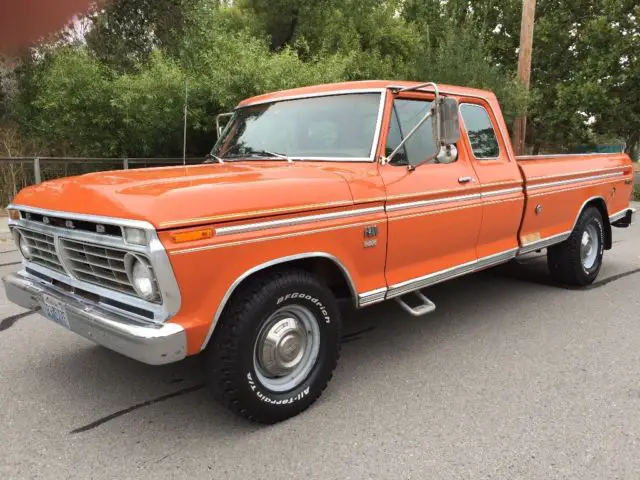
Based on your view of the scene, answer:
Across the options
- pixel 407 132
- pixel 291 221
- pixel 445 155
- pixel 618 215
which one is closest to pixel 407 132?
pixel 407 132

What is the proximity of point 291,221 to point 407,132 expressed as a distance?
137 cm

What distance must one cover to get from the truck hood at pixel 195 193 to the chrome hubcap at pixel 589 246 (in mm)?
3671

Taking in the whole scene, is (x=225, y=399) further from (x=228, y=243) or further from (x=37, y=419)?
(x=37, y=419)

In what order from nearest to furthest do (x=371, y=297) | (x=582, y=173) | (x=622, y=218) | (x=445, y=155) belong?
1. (x=371, y=297)
2. (x=445, y=155)
3. (x=582, y=173)
4. (x=622, y=218)

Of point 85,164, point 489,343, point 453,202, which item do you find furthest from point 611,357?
point 85,164

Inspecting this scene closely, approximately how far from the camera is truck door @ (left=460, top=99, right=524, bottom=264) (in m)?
4.46

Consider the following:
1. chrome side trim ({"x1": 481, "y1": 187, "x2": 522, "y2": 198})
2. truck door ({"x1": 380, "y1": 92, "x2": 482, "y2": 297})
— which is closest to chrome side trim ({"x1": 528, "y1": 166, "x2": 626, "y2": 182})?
chrome side trim ({"x1": 481, "y1": 187, "x2": 522, "y2": 198})

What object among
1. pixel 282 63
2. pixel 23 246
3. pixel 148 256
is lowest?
pixel 23 246

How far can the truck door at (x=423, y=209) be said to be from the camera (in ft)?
12.0

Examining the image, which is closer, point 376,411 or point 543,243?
point 376,411

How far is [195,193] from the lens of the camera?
2736 mm

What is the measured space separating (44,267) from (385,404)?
2.31 m

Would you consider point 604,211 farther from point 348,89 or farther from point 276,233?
point 276,233

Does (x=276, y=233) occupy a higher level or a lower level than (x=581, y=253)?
higher
